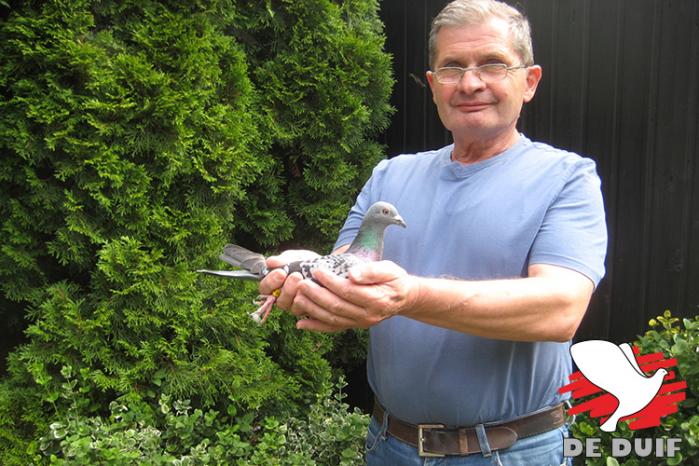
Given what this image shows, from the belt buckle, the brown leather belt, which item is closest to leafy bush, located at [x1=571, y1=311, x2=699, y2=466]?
the brown leather belt

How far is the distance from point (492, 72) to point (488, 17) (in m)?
0.19

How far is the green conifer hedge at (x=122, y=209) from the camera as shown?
3.21m

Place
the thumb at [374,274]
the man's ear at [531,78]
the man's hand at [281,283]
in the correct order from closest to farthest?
the thumb at [374,274], the man's hand at [281,283], the man's ear at [531,78]

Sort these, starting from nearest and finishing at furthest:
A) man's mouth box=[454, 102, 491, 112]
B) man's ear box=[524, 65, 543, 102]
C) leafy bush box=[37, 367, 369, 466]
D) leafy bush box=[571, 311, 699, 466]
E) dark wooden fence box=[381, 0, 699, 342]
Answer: man's mouth box=[454, 102, 491, 112]
man's ear box=[524, 65, 543, 102]
leafy bush box=[571, 311, 699, 466]
leafy bush box=[37, 367, 369, 466]
dark wooden fence box=[381, 0, 699, 342]

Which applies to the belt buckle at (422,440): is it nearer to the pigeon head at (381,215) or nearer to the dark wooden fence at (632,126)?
the pigeon head at (381,215)

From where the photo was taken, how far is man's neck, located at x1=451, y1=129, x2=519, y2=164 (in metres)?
2.18

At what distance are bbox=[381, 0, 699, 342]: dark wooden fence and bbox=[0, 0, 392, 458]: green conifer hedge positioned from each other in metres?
2.15

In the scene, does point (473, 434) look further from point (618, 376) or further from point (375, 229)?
point (618, 376)

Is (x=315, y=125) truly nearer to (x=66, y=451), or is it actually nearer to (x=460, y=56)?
(x=460, y=56)

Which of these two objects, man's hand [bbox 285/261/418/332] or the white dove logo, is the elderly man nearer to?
man's hand [bbox 285/261/418/332]

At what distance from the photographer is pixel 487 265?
1973 mm

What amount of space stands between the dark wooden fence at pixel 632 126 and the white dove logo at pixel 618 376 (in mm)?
1663

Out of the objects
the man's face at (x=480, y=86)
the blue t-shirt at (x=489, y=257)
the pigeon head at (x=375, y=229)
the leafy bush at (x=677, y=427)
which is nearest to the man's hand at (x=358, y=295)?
the pigeon head at (x=375, y=229)

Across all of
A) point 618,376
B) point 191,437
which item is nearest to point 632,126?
point 618,376
